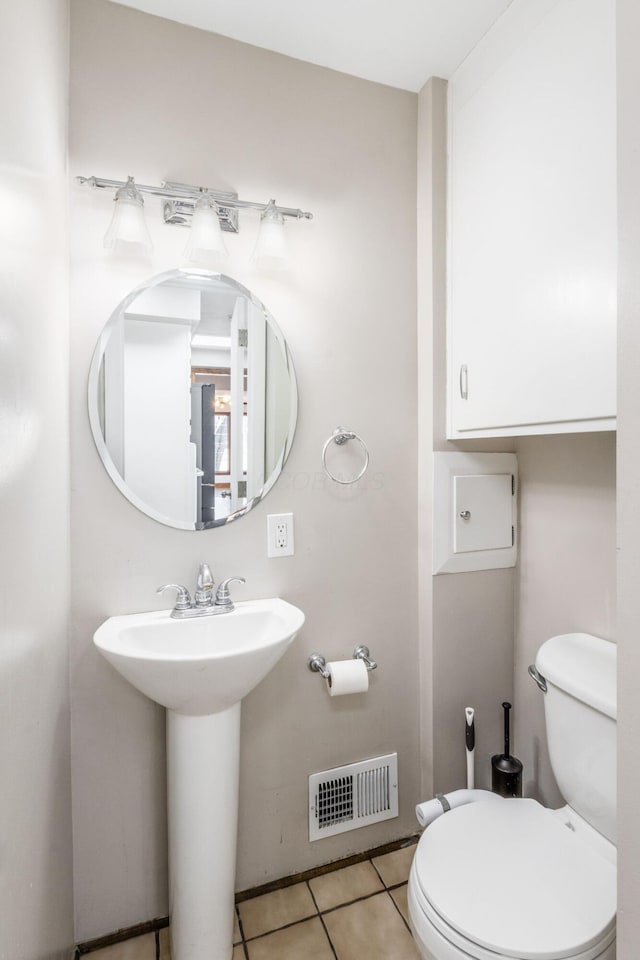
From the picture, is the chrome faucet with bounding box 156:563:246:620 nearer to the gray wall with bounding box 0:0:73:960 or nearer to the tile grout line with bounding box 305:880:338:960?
the gray wall with bounding box 0:0:73:960

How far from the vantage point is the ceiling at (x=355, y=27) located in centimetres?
135

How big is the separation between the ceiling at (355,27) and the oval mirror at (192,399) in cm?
69

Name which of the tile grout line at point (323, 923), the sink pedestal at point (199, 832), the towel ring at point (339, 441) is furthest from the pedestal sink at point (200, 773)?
the towel ring at point (339, 441)

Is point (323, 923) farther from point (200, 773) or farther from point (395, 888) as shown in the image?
point (200, 773)

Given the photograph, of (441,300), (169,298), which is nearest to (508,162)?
(441,300)

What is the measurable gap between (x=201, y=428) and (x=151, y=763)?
0.96 metres

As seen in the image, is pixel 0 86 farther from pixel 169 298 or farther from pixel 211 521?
pixel 211 521

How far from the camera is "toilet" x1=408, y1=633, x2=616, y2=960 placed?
3.20 feet

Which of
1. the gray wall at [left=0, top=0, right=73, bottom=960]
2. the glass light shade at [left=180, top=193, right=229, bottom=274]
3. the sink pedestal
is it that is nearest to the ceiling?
the gray wall at [left=0, top=0, right=73, bottom=960]

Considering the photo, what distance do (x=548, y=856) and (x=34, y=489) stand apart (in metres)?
1.38

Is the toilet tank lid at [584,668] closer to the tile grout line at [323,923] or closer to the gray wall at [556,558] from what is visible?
the gray wall at [556,558]

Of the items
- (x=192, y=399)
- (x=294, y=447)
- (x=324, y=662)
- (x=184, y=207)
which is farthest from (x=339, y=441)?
(x=184, y=207)

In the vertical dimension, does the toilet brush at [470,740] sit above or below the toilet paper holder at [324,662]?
below

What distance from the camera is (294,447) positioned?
155cm
